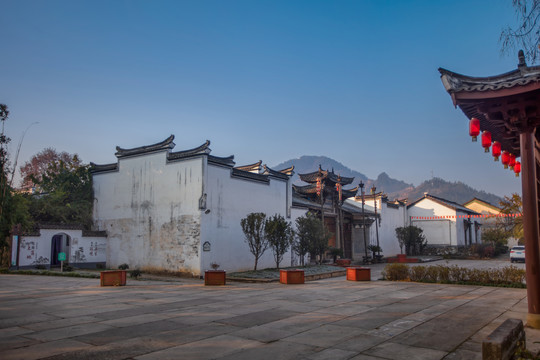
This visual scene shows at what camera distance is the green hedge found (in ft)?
40.1

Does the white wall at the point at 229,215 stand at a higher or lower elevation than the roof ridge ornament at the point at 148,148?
lower

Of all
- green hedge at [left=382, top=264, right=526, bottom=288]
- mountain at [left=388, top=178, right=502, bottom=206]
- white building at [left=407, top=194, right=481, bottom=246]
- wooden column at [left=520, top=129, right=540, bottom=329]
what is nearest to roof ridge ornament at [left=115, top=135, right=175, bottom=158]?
green hedge at [left=382, top=264, right=526, bottom=288]

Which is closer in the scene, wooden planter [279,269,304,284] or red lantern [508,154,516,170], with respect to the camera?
red lantern [508,154,516,170]

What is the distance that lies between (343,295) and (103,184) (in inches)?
629

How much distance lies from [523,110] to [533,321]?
3345mm

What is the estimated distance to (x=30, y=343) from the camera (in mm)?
5477

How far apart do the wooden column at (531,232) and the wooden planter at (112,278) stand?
11034 mm

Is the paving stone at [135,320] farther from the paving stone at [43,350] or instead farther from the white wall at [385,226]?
the white wall at [385,226]

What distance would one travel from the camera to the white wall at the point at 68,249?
1831 centimetres

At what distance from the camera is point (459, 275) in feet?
43.5

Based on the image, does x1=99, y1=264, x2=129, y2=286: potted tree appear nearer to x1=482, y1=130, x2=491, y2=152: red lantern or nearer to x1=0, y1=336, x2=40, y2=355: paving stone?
x1=0, y1=336, x2=40, y2=355: paving stone

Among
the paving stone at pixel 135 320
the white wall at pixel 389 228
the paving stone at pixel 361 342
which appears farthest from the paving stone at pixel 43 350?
the white wall at pixel 389 228

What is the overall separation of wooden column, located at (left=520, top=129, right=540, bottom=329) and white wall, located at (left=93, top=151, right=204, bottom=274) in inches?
518

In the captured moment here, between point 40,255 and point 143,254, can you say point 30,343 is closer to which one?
point 143,254
